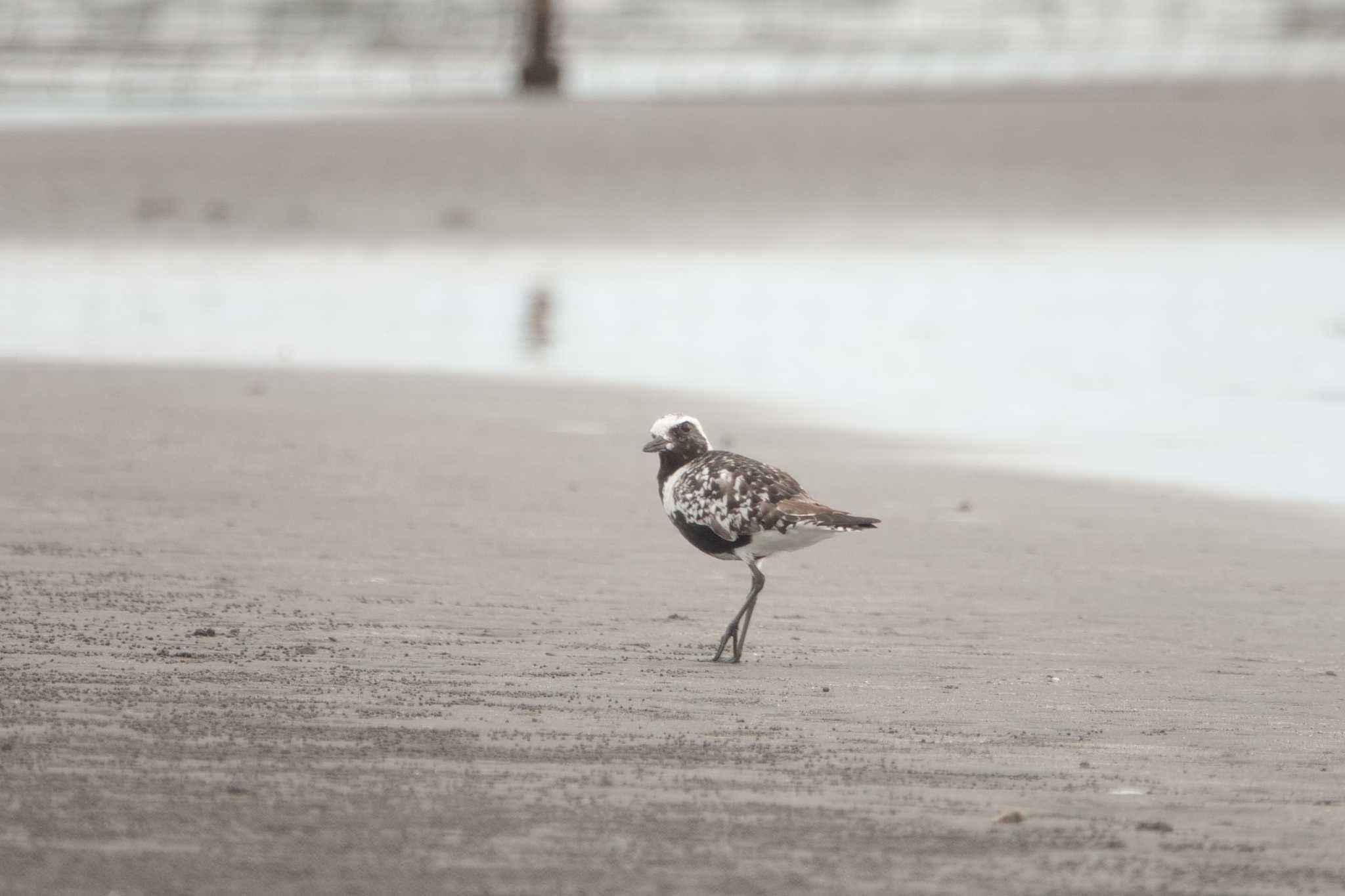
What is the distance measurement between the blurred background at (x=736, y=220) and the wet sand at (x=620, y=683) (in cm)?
214

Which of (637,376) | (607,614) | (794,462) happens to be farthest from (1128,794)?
(637,376)

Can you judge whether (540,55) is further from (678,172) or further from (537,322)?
(537,322)

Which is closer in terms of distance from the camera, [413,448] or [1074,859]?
[1074,859]

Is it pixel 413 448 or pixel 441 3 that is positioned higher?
pixel 441 3

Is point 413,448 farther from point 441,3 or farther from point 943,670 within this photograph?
point 441,3

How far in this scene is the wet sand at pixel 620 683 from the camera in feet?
14.7

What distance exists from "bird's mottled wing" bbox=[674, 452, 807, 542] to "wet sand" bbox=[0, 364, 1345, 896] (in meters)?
0.42

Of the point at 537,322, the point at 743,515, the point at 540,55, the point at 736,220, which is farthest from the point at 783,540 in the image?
the point at 540,55

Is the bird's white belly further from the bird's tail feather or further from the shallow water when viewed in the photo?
the shallow water


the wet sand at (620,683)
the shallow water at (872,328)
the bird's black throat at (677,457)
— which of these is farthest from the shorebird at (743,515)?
the shallow water at (872,328)

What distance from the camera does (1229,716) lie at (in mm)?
5797

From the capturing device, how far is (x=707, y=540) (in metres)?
6.57

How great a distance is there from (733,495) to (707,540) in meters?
0.24

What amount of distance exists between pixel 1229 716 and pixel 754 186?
67.2 feet
